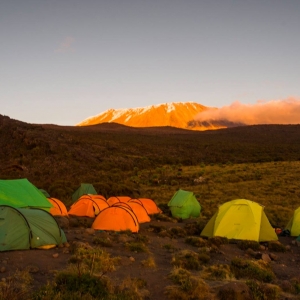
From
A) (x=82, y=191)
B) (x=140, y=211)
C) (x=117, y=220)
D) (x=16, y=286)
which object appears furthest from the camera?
(x=82, y=191)

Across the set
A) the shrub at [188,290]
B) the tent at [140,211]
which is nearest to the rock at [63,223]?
the tent at [140,211]

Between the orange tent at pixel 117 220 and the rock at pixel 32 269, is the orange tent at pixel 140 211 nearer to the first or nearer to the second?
the orange tent at pixel 117 220

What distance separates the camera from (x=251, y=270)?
975cm

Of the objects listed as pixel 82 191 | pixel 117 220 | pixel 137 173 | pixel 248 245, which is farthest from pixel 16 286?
pixel 137 173

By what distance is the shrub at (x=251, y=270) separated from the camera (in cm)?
940

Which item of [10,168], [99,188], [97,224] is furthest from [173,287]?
[10,168]

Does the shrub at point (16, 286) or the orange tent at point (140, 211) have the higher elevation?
the shrub at point (16, 286)

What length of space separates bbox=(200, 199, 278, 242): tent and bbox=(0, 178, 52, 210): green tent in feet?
25.4

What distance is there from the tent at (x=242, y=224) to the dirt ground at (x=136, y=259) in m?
0.91

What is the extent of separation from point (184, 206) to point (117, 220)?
6.37 meters

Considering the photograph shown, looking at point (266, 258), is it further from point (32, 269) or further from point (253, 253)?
point (32, 269)

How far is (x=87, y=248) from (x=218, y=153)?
50.3 metres

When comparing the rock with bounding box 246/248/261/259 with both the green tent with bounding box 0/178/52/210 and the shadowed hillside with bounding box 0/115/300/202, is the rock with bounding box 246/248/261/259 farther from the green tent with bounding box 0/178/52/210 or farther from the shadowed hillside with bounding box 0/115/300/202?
the shadowed hillside with bounding box 0/115/300/202

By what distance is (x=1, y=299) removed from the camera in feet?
19.0
